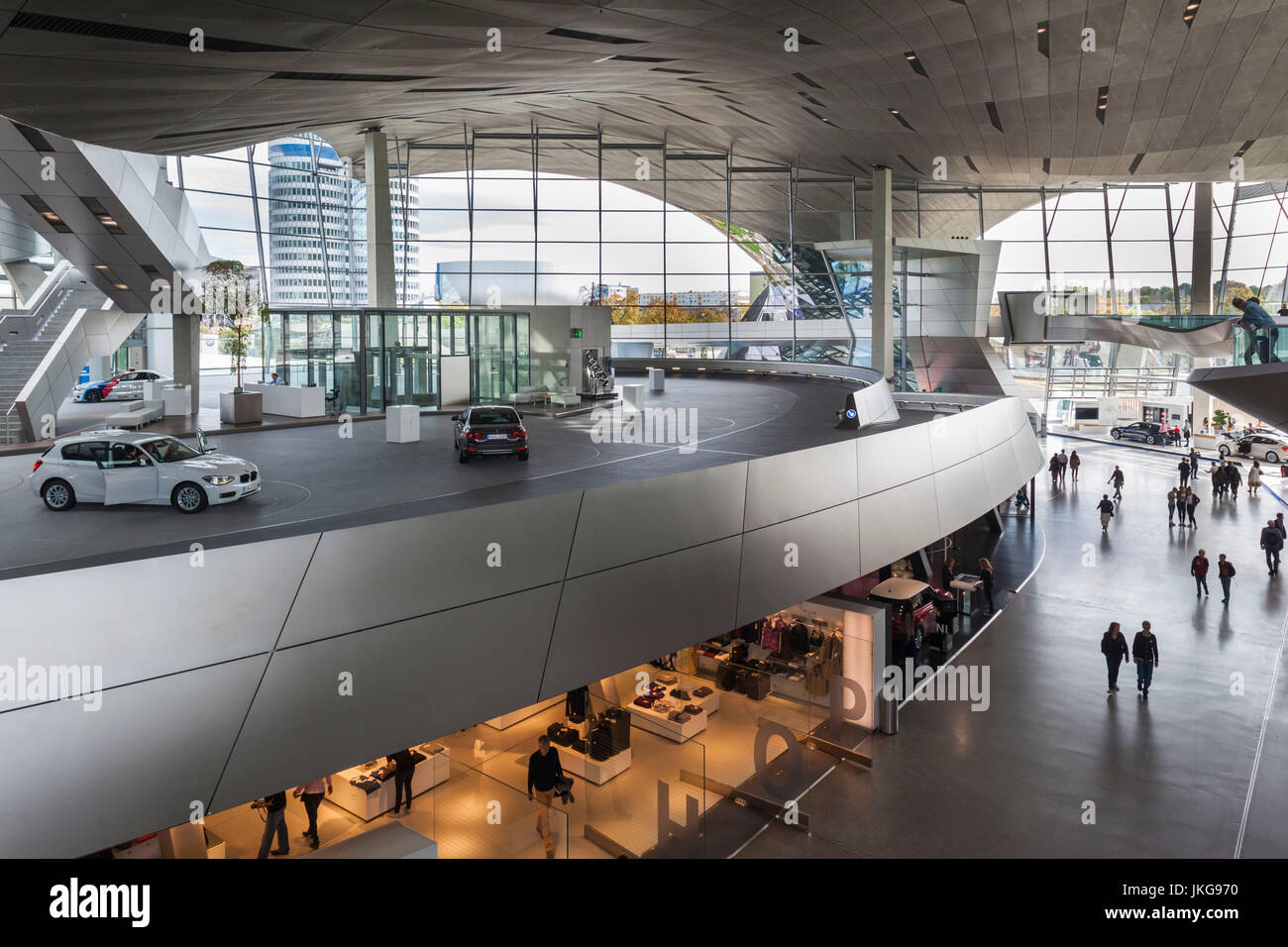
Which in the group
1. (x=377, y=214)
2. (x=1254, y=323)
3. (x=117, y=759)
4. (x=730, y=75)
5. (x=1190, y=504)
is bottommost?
(x=1190, y=504)

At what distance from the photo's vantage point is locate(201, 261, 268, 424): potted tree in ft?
69.8

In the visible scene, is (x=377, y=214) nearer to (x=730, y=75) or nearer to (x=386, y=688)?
(x=730, y=75)

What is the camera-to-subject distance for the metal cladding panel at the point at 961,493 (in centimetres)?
1812

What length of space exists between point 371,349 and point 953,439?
16207 mm

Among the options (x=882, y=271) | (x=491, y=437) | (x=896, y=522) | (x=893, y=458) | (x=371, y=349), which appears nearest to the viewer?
(x=491, y=437)

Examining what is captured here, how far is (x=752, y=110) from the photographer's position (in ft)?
103

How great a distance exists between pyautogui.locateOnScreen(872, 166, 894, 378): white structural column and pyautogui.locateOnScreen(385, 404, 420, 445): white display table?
983 inches

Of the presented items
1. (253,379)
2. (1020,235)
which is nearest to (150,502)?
(253,379)

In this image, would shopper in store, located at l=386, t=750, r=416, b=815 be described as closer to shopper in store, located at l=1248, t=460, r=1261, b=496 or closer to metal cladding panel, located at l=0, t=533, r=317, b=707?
metal cladding panel, located at l=0, t=533, r=317, b=707

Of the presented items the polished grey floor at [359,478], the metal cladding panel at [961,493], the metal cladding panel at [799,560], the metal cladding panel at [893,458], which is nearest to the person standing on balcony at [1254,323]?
the metal cladding panel at [961,493]

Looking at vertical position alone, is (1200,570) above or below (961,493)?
below

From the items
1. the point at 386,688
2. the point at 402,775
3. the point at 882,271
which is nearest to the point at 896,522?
the point at 402,775

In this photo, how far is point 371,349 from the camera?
24.3 m
